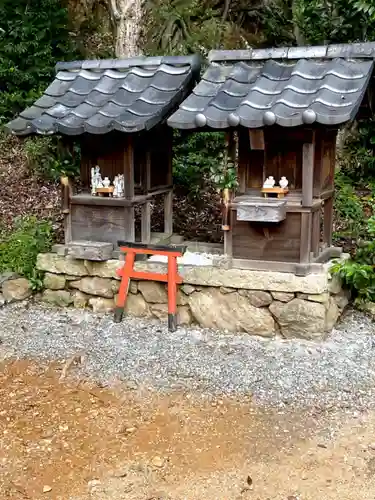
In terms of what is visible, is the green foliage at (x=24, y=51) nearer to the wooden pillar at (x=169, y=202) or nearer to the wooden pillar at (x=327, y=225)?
the wooden pillar at (x=169, y=202)

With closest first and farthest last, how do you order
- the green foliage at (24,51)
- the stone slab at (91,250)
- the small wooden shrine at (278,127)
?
the small wooden shrine at (278,127), the stone slab at (91,250), the green foliage at (24,51)

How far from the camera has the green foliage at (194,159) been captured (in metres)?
9.84

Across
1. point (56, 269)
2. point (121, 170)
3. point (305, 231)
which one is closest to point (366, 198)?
point (305, 231)

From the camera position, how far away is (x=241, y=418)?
5.06 meters

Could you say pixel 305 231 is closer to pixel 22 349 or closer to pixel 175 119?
pixel 175 119

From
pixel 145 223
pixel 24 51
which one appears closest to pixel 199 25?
pixel 24 51

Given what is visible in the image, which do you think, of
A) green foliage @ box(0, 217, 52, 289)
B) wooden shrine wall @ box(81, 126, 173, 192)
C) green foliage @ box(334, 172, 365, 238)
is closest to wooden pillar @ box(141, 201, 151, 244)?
wooden shrine wall @ box(81, 126, 173, 192)

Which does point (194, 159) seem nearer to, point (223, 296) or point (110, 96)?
point (110, 96)

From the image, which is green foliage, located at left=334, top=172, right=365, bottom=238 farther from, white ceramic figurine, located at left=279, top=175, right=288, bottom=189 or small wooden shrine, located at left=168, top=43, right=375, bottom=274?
white ceramic figurine, located at left=279, top=175, right=288, bottom=189

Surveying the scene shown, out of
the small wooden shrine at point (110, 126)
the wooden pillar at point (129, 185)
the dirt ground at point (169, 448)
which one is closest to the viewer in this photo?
the dirt ground at point (169, 448)

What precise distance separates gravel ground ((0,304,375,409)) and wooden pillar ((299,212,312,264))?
911mm

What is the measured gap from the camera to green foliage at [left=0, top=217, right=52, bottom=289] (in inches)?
307

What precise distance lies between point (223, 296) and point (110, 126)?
2242 mm

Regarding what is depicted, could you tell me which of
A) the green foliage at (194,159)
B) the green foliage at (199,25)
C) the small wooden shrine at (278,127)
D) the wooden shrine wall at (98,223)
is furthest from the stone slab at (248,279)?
the green foliage at (199,25)
